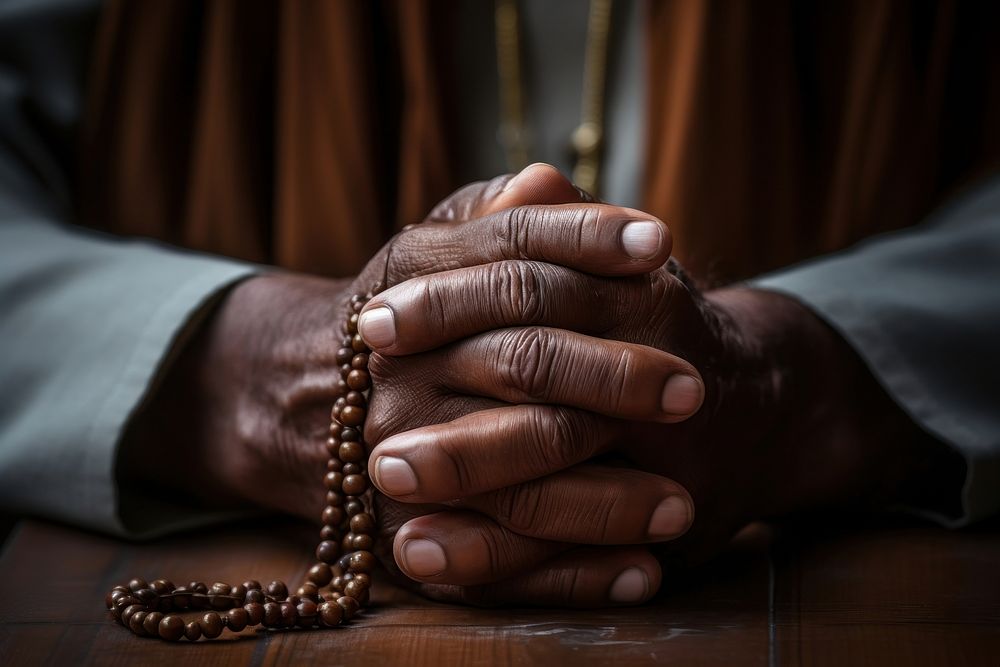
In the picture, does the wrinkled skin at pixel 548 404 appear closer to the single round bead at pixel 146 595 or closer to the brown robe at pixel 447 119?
the single round bead at pixel 146 595

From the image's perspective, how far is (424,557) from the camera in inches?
25.3

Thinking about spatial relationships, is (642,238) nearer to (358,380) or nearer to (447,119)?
(358,380)

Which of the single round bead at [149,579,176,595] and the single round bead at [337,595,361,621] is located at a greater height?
the single round bead at [337,595,361,621]

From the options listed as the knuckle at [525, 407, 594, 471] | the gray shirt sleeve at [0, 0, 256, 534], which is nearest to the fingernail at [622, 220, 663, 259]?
the knuckle at [525, 407, 594, 471]

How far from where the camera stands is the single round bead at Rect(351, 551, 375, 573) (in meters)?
0.69

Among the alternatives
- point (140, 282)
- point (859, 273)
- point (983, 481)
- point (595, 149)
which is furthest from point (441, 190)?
point (983, 481)

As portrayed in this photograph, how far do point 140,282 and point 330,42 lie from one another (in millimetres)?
375

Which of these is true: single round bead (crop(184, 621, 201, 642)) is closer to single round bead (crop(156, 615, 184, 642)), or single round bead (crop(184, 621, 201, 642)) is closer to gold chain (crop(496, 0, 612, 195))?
single round bead (crop(156, 615, 184, 642))

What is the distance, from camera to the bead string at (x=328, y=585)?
64 cm

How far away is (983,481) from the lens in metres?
0.80

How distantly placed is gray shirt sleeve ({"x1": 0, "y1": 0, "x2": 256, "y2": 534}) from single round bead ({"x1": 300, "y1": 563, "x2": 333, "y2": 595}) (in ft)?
0.70

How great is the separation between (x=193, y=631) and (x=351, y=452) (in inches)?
6.1

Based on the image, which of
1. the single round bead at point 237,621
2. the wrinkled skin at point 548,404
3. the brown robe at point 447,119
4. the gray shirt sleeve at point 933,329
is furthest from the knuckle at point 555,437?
the brown robe at point 447,119

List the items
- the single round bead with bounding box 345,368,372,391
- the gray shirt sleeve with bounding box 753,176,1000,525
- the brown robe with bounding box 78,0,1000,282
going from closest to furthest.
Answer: the single round bead with bounding box 345,368,372,391, the gray shirt sleeve with bounding box 753,176,1000,525, the brown robe with bounding box 78,0,1000,282
